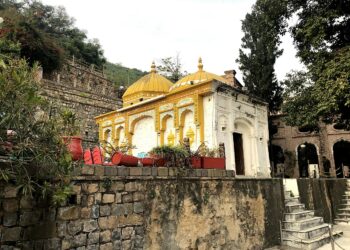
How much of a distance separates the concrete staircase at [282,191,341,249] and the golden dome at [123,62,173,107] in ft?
35.3

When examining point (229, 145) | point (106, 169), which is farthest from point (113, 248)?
point (229, 145)

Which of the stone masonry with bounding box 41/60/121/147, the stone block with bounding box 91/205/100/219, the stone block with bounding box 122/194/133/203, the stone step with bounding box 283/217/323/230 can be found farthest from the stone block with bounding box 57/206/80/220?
the stone masonry with bounding box 41/60/121/147

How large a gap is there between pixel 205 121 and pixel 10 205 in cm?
1016

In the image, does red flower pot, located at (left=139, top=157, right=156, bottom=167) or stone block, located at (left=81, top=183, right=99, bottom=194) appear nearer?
stone block, located at (left=81, top=183, right=99, bottom=194)

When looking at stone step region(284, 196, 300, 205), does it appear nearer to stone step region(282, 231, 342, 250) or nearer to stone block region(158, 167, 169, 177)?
stone step region(282, 231, 342, 250)

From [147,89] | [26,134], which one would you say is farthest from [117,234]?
[147,89]

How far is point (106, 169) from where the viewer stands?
5.54 meters

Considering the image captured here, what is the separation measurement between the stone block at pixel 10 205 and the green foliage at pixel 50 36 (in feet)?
77.0

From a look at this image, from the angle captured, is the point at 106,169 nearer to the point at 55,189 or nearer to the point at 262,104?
the point at 55,189

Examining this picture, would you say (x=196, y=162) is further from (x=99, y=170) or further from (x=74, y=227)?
(x=74, y=227)

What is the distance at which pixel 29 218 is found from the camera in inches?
171

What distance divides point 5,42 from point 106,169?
8.52 ft

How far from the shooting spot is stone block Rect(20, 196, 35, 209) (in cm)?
430

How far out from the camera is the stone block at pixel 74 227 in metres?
4.85
